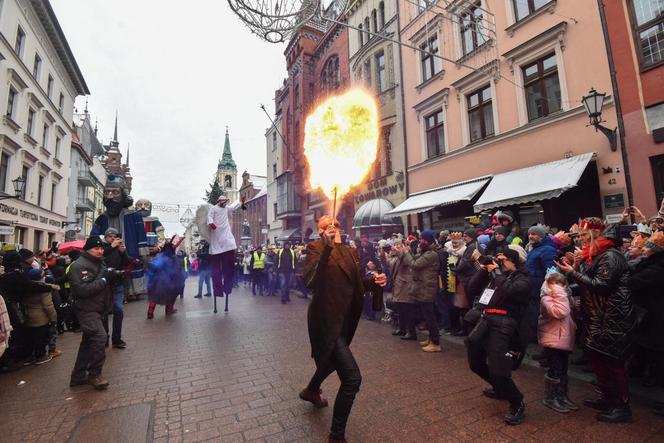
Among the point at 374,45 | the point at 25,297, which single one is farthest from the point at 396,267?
the point at 374,45

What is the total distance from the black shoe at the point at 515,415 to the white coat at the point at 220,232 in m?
6.70

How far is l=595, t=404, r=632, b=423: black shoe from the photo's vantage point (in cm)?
329

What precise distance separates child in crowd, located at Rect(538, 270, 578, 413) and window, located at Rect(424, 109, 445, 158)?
12291 mm

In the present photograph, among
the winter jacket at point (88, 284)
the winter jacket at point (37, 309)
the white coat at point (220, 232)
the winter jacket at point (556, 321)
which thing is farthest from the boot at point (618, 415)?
the winter jacket at point (37, 309)

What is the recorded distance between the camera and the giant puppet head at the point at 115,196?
7.19 m

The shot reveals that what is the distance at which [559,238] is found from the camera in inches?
230

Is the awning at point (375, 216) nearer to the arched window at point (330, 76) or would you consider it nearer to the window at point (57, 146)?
the arched window at point (330, 76)

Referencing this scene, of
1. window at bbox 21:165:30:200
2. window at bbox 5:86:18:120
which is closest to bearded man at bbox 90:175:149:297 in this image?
window at bbox 5:86:18:120

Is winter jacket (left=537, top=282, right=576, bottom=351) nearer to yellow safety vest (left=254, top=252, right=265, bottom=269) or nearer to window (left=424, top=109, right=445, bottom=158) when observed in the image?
yellow safety vest (left=254, top=252, right=265, bottom=269)

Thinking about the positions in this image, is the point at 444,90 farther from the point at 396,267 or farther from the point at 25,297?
the point at 25,297

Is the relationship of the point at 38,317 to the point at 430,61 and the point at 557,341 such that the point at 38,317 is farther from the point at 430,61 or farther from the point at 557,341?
the point at 430,61

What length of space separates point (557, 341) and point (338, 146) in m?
4.57

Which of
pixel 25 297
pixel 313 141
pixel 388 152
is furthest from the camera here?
pixel 388 152

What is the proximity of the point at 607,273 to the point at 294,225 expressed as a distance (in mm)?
27028
